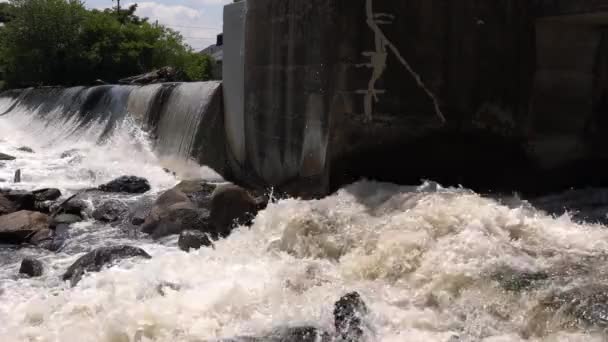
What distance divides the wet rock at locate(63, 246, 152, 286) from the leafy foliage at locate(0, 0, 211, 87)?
2190 centimetres

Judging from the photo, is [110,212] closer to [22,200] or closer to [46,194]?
[22,200]

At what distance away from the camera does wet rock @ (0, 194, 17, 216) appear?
908cm

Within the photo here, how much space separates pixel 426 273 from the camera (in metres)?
5.08

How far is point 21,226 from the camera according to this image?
8203 millimetres

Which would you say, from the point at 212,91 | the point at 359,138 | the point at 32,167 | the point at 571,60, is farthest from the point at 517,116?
the point at 32,167

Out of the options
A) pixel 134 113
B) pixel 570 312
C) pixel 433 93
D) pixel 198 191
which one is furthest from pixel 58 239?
pixel 134 113

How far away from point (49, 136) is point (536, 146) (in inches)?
533

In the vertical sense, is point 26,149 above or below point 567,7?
below

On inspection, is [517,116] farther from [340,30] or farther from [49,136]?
[49,136]

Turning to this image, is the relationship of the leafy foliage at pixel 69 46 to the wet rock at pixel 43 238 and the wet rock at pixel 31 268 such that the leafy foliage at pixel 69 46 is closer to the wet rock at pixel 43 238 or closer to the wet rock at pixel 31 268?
the wet rock at pixel 43 238

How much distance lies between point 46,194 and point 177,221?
3386mm

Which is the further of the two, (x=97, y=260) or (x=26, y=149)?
(x=26, y=149)

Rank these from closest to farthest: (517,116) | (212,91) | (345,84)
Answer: (345,84) → (517,116) → (212,91)

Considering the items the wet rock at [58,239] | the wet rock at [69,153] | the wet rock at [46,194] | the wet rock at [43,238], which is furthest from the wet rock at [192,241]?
the wet rock at [69,153]
